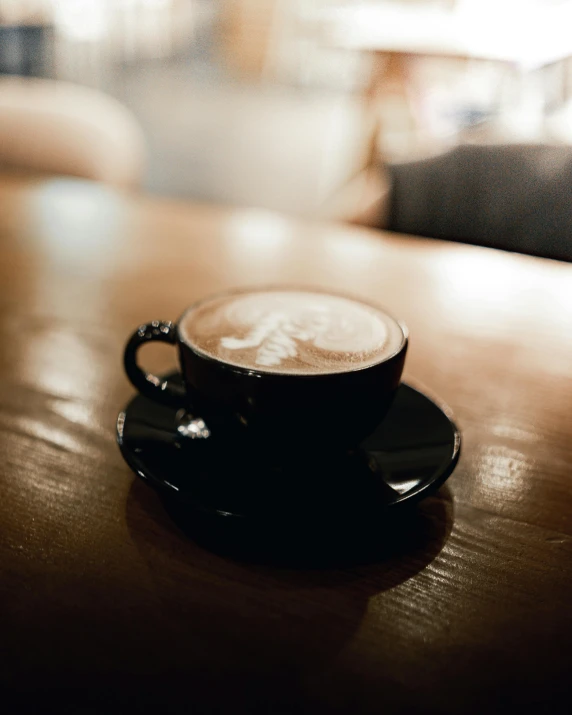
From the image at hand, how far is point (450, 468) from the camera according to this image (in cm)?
29

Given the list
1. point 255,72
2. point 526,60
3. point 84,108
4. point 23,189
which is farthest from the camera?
point 255,72

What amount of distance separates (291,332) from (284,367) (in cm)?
4

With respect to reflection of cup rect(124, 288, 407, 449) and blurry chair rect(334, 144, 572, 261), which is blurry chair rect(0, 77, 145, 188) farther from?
reflection of cup rect(124, 288, 407, 449)

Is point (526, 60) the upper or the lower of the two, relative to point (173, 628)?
upper

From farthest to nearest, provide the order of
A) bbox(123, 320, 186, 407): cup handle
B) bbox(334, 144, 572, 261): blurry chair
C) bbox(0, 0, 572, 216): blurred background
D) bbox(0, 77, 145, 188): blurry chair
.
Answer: bbox(0, 0, 572, 216): blurred background → bbox(0, 77, 145, 188): blurry chair → bbox(334, 144, 572, 261): blurry chair → bbox(123, 320, 186, 407): cup handle

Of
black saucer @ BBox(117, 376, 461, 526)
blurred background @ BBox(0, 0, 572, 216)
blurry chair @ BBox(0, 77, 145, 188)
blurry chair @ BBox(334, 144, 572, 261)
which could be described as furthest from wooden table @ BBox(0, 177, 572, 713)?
blurry chair @ BBox(0, 77, 145, 188)

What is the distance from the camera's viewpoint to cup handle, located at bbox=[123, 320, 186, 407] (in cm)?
33

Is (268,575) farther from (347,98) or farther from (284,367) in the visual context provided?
(347,98)

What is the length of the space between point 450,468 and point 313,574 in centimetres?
8

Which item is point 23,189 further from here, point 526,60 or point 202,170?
point 526,60

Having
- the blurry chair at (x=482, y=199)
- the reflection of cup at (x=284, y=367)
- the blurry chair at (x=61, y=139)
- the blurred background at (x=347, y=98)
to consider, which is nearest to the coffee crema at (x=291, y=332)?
the reflection of cup at (x=284, y=367)

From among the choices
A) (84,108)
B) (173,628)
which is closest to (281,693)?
(173,628)

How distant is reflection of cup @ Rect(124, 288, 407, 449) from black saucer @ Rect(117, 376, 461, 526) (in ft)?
0.05

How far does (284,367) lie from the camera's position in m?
0.29
